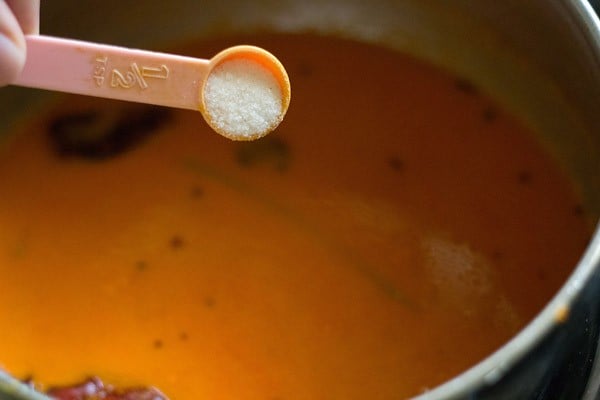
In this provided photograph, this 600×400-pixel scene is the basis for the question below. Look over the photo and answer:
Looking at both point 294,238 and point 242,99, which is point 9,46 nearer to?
point 242,99

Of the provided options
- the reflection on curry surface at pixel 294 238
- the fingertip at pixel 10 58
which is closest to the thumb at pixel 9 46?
the fingertip at pixel 10 58

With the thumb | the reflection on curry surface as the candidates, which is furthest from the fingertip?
the reflection on curry surface

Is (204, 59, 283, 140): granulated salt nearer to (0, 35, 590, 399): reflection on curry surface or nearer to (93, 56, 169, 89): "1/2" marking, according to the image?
(93, 56, 169, 89): "1/2" marking

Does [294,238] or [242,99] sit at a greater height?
[242,99]

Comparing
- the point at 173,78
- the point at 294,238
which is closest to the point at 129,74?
the point at 173,78

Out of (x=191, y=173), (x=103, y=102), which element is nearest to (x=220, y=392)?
(x=191, y=173)

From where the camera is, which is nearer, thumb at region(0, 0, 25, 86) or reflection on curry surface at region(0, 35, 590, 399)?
thumb at region(0, 0, 25, 86)
